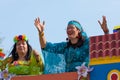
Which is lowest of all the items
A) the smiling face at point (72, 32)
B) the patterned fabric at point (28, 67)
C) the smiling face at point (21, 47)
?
the patterned fabric at point (28, 67)

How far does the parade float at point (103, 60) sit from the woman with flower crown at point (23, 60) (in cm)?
128

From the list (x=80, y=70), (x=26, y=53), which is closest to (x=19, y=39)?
(x=26, y=53)

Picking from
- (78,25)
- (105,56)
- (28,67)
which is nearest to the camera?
(105,56)

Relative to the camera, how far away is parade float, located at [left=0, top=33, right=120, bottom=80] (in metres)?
4.34

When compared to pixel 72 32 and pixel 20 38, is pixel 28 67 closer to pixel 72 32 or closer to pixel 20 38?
pixel 20 38

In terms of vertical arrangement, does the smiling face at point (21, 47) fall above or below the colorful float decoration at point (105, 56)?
above

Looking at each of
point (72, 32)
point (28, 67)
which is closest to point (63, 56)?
point (72, 32)

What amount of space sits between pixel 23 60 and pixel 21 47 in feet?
0.62

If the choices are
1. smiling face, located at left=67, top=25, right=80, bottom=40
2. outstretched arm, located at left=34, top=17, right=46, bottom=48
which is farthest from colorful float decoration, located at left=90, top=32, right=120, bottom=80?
outstretched arm, located at left=34, top=17, right=46, bottom=48

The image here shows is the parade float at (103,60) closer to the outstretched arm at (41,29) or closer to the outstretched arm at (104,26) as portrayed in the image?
the outstretched arm at (104,26)

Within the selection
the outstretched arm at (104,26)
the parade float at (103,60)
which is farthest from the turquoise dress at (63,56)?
the parade float at (103,60)

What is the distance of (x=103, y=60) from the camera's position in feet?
14.5

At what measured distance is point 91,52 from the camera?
456cm

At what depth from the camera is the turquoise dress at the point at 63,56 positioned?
17.1 feet
